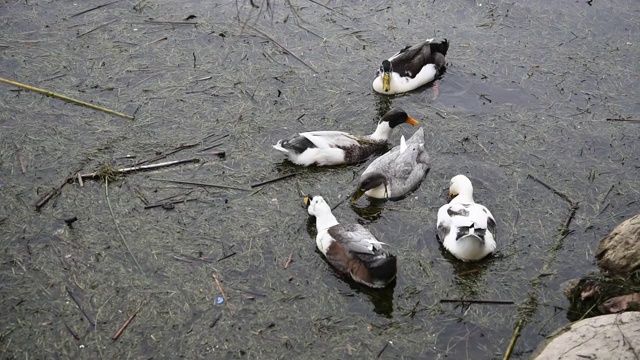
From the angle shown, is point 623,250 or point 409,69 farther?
point 409,69

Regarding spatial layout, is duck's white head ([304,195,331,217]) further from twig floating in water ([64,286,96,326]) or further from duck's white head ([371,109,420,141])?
twig floating in water ([64,286,96,326])

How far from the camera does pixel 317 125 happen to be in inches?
367

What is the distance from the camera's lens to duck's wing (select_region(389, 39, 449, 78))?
32.5ft

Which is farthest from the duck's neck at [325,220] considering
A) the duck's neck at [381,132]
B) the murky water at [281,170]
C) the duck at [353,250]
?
the duck's neck at [381,132]

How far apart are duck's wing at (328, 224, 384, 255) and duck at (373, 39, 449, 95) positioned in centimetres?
287

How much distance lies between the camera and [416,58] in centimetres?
997

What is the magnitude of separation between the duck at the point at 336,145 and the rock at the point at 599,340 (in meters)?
3.33

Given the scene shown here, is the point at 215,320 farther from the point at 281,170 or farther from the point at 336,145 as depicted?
the point at 336,145

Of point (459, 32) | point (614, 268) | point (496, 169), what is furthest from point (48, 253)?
point (459, 32)

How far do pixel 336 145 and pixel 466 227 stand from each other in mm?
2028

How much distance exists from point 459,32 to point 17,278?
7179mm

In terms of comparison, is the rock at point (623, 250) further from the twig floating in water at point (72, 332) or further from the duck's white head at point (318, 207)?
the twig floating in water at point (72, 332)

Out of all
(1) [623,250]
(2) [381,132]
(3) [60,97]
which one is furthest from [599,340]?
(3) [60,97]

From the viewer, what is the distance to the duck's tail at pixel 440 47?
1023 centimetres
